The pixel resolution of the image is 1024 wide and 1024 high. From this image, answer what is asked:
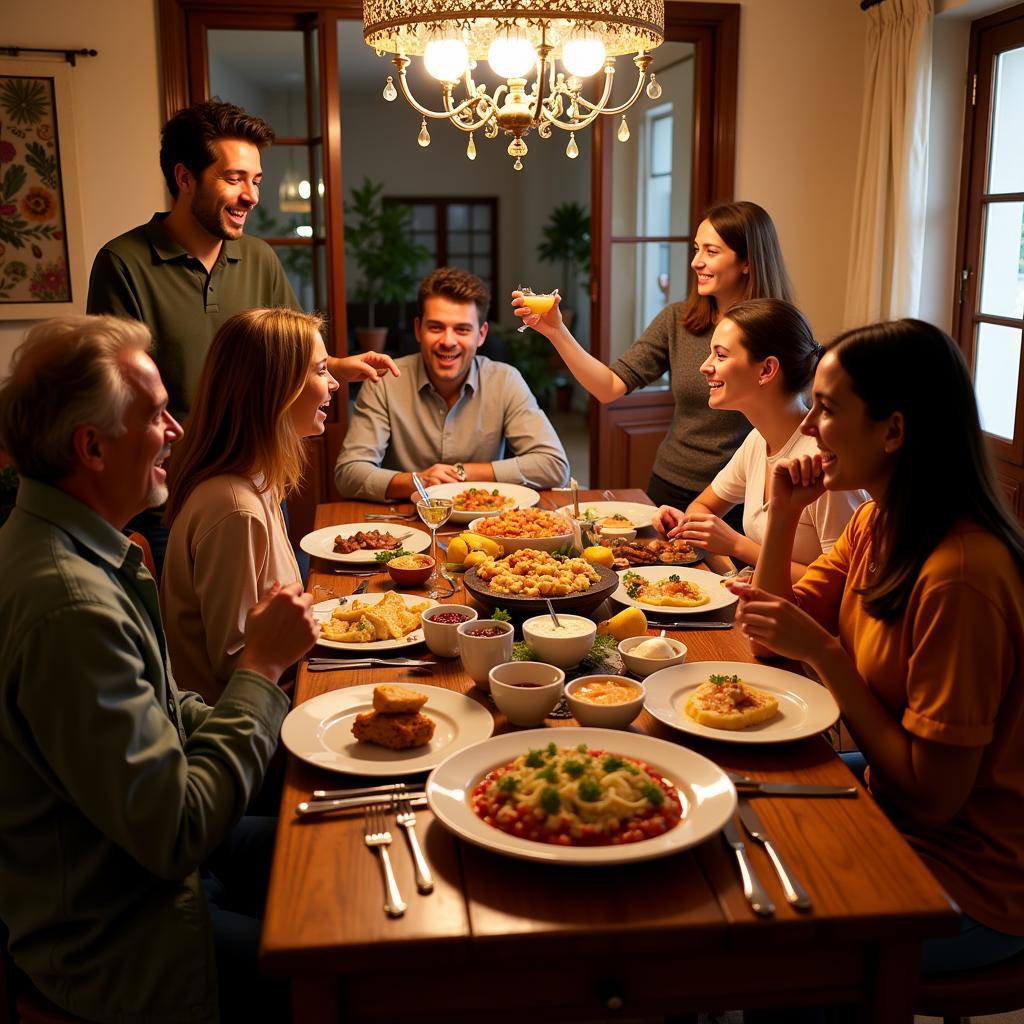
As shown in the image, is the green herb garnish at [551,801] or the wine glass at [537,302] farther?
the wine glass at [537,302]

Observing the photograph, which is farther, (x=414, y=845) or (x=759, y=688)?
(x=759, y=688)

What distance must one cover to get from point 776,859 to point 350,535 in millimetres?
1580

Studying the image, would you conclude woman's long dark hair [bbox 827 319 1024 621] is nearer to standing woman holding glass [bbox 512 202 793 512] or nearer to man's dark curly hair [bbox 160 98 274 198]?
standing woman holding glass [bbox 512 202 793 512]

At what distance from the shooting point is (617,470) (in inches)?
190

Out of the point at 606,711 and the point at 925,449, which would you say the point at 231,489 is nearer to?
the point at 606,711

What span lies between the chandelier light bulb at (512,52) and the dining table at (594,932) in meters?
1.80

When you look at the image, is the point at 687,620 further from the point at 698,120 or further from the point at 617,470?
the point at 698,120

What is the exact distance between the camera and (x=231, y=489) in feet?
6.38

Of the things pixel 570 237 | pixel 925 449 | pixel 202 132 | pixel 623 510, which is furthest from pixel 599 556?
pixel 570 237

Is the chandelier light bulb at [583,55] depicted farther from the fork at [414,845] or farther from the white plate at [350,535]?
the fork at [414,845]

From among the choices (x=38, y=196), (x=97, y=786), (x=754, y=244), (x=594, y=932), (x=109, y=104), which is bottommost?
(x=594, y=932)

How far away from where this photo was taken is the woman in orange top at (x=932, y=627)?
1410mm

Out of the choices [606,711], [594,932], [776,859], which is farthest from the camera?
[606,711]

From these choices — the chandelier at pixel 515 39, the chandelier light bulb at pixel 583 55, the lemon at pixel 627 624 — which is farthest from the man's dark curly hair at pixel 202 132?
the lemon at pixel 627 624
